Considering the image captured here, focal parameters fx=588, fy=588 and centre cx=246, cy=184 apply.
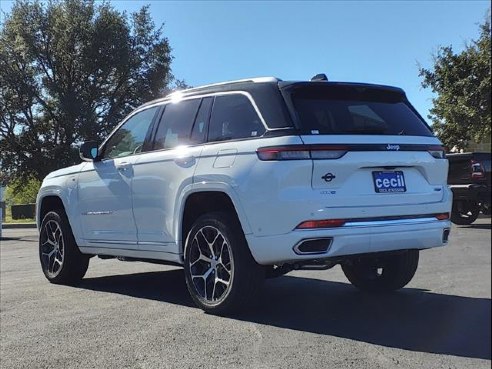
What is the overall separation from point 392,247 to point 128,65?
90.7 ft

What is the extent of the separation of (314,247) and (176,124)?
223 centimetres

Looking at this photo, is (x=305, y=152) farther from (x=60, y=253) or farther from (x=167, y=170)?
(x=60, y=253)

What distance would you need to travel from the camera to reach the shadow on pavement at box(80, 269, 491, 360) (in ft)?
14.0

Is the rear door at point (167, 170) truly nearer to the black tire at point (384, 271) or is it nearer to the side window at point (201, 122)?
the side window at point (201, 122)

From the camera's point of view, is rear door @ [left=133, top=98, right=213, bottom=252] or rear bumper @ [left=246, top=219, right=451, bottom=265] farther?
rear door @ [left=133, top=98, right=213, bottom=252]

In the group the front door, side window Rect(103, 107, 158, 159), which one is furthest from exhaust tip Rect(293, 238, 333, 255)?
side window Rect(103, 107, 158, 159)

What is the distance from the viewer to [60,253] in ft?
24.6

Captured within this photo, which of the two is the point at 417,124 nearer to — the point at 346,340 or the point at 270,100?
the point at 270,100

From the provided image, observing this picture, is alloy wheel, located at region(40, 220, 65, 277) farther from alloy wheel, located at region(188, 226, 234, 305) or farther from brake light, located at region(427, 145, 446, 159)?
brake light, located at region(427, 145, 446, 159)

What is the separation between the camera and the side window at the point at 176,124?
5961 mm

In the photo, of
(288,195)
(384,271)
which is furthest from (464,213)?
(288,195)

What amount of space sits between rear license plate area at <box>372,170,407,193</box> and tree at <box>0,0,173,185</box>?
26249 mm

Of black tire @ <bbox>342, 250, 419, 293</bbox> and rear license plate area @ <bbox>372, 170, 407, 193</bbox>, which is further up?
rear license plate area @ <bbox>372, 170, 407, 193</bbox>

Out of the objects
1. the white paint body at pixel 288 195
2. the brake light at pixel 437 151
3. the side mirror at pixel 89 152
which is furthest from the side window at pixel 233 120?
the side mirror at pixel 89 152
